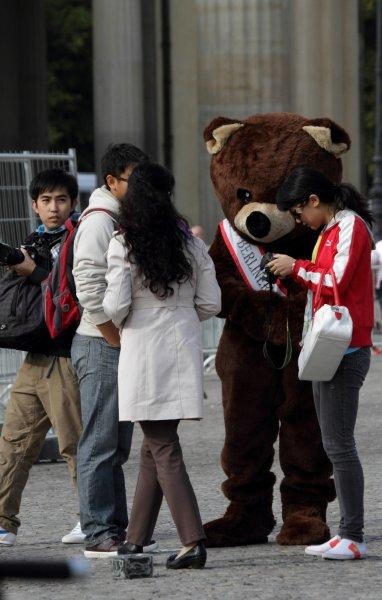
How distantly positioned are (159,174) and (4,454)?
1814 millimetres

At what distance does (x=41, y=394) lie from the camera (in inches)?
316

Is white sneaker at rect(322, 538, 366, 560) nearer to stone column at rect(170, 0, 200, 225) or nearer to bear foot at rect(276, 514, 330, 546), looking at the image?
bear foot at rect(276, 514, 330, 546)

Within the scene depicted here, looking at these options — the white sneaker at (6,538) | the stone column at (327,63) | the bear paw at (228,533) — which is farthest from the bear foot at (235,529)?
the stone column at (327,63)

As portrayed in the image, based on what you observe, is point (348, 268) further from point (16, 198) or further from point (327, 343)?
point (16, 198)

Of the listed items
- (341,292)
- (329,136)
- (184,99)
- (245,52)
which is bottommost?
(184,99)

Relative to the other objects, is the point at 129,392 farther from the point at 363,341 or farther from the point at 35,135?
the point at 35,135

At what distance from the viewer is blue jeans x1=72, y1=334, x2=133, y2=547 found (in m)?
7.47

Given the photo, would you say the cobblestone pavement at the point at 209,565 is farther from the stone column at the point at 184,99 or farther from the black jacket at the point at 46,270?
the stone column at the point at 184,99

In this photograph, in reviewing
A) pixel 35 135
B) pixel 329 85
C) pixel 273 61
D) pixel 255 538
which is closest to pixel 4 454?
pixel 255 538

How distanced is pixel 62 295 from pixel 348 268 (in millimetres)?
1403

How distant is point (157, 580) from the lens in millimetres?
6988

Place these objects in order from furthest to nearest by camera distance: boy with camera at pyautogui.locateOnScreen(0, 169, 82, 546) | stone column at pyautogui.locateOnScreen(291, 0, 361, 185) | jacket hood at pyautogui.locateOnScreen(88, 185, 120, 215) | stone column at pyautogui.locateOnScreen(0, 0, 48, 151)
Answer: stone column at pyautogui.locateOnScreen(0, 0, 48, 151)
stone column at pyautogui.locateOnScreen(291, 0, 361, 185)
boy with camera at pyautogui.locateOnScreen(0, 169, 82, 546)
jacket hood at pyautogui.locateOnScreen(88, 185, 120, 215)

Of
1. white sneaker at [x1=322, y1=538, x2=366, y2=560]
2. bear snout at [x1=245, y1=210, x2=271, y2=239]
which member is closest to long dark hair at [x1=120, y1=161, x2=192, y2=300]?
bear snout at [x1=245, y1=210, x2=271, y2=239]

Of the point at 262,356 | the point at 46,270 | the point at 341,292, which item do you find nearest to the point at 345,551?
the point at 262,356
